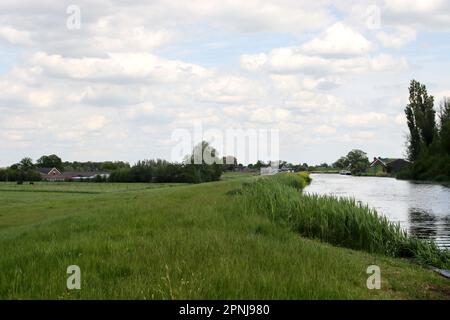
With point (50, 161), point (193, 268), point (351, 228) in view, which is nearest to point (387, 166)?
point (50, 161)

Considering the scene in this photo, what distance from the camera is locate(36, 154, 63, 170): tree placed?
185 metres

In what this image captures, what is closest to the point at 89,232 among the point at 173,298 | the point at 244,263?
the point at 244,263

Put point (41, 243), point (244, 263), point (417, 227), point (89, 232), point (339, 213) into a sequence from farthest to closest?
point (417, 227), point (339, 213), point (89, 232), point (41, 243), point (244, 263)

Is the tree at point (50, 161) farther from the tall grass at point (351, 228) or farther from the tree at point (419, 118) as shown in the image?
the tall grass at point (351, 228)

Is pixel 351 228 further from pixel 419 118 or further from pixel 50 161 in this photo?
pixel 50 161

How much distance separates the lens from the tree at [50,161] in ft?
606

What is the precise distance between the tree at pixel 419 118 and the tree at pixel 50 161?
130m

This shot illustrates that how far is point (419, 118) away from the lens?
89062 mm

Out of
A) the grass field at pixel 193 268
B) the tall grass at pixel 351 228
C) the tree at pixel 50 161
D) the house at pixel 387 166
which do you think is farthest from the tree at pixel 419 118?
the tree at pixel 50 161

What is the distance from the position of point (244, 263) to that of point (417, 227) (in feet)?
56.3

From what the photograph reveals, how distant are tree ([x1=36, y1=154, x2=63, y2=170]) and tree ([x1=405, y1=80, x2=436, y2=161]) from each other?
12959 centimetres

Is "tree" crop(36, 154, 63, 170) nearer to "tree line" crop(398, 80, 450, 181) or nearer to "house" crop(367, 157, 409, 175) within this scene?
"house" crop(367, 157, 409, 175)

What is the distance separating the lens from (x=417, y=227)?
23391mm
